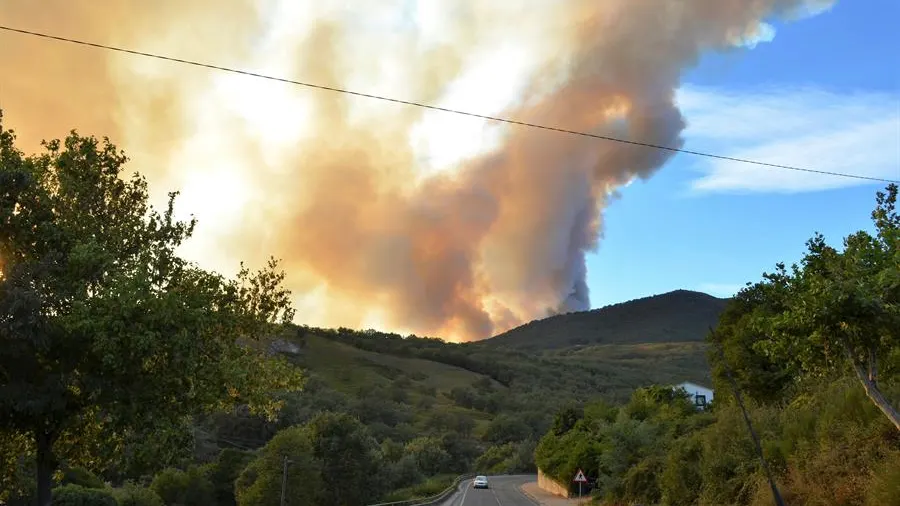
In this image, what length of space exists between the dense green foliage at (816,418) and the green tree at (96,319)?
13151mm

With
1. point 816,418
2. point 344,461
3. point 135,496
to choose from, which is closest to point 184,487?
point 135,496

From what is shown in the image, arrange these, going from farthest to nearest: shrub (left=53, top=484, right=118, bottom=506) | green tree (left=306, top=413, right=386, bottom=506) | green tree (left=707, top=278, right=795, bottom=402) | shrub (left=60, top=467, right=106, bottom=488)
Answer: green tree (left=306, top=413, right=386, bottom=506) < shrub (left=60, top=467, right=106, bottom=488) < green tree (left=707, top=278, right=795, bottom=402) < shrub (left=53, top=484, right=118, bottom=506)

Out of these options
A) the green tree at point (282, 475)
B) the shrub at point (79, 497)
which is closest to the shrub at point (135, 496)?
the green tree at point (282, 475)

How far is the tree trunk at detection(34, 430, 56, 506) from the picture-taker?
1731cm

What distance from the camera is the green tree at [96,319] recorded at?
15219mm

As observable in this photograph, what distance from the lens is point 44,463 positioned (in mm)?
17656

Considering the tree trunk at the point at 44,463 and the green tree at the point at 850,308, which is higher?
the green tree at the point at 850,308

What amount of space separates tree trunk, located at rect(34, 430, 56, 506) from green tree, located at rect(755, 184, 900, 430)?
18593 millimetres

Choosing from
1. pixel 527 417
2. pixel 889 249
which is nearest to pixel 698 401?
pixel 889 249

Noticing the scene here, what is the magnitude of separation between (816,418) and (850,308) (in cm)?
1141

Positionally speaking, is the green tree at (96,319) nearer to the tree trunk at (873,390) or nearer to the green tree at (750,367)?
the tree trunk at (873,390)

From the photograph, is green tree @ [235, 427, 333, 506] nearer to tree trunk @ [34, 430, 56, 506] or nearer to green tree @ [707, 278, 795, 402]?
green tree @ [707, 278, 795, 402]

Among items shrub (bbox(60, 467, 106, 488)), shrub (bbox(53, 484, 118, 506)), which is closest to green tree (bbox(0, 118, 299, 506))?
shrub (bbox(53, 484, 118, 506))

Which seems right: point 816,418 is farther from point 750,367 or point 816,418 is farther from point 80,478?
point 80,478
